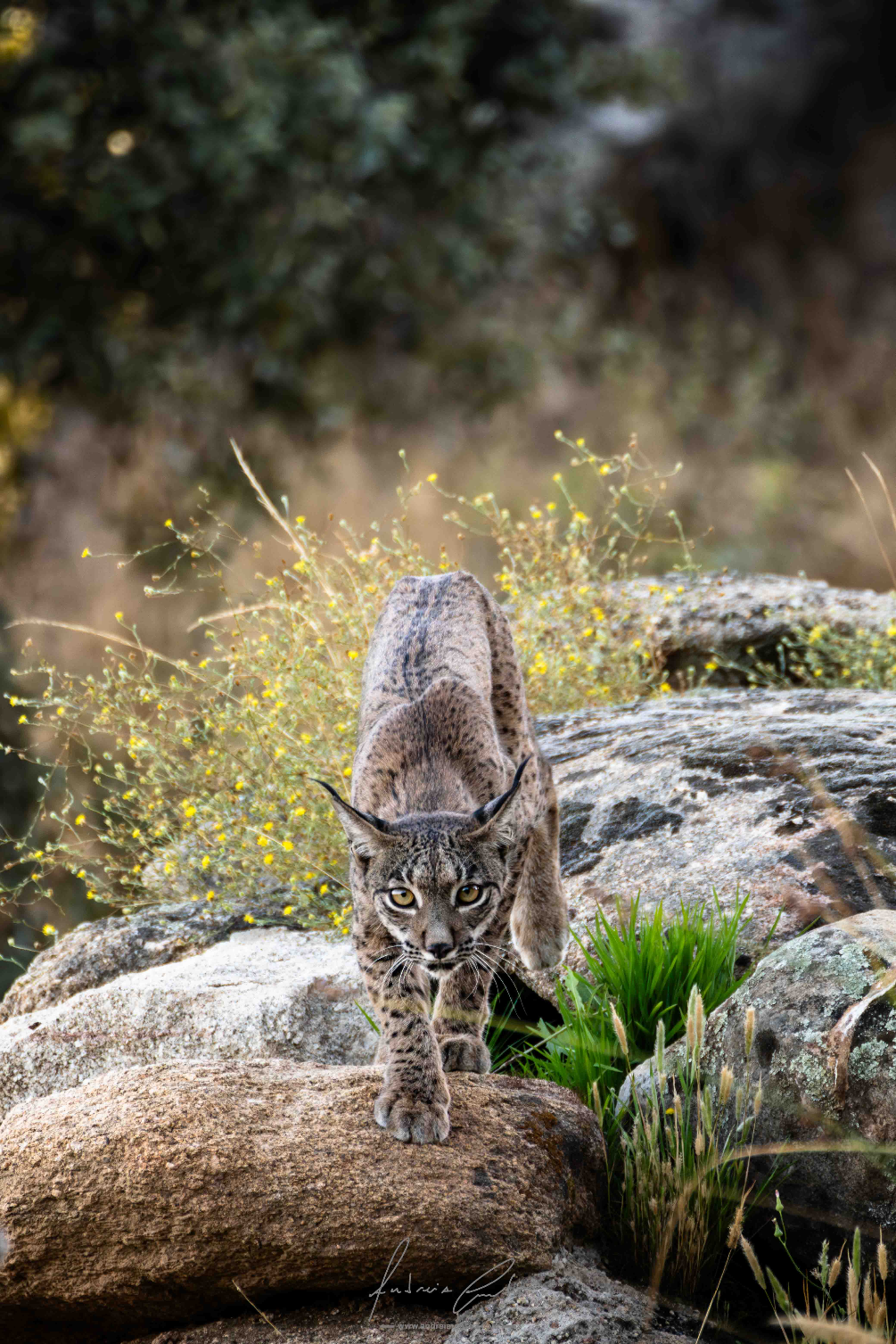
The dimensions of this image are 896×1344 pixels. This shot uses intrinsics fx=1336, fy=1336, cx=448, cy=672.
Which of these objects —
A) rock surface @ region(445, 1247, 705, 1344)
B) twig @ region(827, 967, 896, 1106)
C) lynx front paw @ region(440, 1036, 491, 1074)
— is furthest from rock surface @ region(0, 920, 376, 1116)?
twig @ region(827, 967, 896, 1106)

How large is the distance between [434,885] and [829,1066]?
113cm

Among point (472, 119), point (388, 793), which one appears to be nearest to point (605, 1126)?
point (388, 793)

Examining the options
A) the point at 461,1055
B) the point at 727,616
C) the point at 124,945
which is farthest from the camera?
the point at 727,616

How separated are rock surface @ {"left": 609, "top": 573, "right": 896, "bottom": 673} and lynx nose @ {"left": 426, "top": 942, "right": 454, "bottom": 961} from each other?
4.77m

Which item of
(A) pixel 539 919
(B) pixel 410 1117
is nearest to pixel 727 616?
(A) pixel 539 919

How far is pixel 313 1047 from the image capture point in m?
A: 4.79

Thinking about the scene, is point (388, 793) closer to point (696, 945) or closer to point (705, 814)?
point (696, 945)

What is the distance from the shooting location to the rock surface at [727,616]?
331 inches

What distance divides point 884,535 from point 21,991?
910cm

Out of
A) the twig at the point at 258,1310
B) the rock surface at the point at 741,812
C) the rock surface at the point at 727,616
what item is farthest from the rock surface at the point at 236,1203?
the rock surface at the point at 727,616

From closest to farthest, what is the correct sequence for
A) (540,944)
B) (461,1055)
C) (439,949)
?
(439,949) → (461,1055) → (540,944)

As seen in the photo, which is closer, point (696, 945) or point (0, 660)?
point (696, 945)

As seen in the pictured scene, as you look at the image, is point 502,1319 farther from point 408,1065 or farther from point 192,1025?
point 192,1025

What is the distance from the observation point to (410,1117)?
339 centimetres
